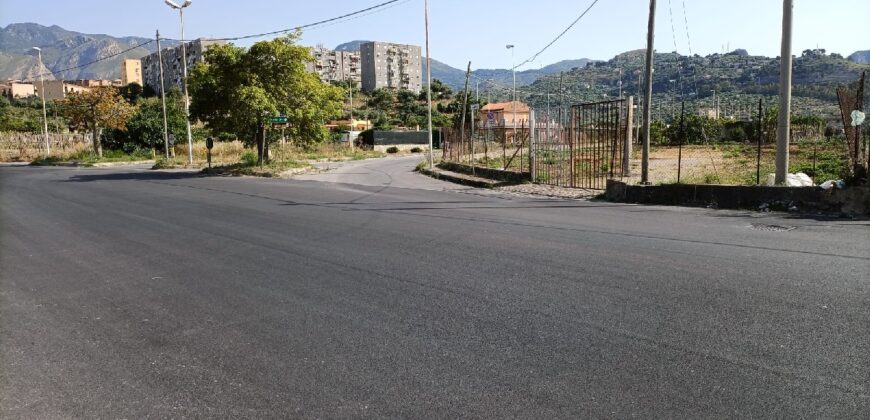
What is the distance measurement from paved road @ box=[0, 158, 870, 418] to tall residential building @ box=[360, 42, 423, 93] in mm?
182330

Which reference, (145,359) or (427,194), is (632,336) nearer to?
(145,359)

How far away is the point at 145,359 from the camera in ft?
14.9

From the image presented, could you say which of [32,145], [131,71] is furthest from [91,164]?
[131,71]

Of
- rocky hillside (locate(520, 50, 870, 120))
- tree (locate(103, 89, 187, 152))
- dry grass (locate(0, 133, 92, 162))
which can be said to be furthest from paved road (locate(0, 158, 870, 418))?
rocky hillside (locate(520, 50, 870, 120))

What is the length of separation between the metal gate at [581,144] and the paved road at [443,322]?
25.9ft

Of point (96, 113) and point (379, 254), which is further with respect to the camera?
point (96, 113)

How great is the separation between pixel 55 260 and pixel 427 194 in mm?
11434

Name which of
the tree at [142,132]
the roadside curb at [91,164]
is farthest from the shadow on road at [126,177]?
the tree at [142,132]

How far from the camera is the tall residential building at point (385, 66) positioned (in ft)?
622

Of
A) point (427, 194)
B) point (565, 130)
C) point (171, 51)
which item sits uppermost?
point (171, 51)

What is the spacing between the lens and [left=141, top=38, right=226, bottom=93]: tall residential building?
126 metres

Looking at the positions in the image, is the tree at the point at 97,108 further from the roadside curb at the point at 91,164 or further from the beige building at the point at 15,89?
the beige building at the point at 15,89

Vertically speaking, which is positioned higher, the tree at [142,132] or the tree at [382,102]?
the tree at [382,102]

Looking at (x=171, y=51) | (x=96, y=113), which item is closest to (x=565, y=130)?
(x=96, y=113)
